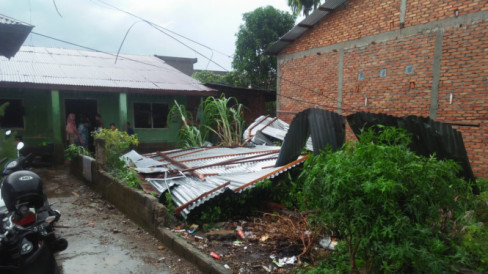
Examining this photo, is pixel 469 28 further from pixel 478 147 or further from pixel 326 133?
pixel 326 133

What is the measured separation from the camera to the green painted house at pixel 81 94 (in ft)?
32.5

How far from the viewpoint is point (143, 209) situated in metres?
4.93

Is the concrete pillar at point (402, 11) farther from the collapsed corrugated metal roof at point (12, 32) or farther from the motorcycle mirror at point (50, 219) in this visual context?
the motorcycle mirror at point (50, 219)

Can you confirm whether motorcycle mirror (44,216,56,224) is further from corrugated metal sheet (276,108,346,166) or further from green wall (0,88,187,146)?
green wall (0,88,187,146)

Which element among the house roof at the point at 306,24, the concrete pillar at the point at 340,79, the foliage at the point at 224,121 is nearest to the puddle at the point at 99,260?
the foliage at the point at 224,121

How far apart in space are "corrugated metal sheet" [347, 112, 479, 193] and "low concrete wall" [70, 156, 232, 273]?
2757 mm

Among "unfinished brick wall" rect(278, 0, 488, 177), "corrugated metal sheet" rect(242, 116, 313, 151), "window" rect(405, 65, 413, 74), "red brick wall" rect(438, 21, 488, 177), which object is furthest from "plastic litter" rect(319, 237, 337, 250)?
"window" rect(405, 65, 413, 74)

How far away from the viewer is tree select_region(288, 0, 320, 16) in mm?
17125

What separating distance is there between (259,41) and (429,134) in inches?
511

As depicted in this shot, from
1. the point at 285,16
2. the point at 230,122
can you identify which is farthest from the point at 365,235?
the point at 285,16

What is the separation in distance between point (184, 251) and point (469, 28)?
7.37 metres

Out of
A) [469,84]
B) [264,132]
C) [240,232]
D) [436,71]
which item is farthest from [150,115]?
[469,84]

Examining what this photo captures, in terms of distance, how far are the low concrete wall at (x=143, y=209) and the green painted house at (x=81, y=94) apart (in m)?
3.38

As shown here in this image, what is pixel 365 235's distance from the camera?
2.47 meters
